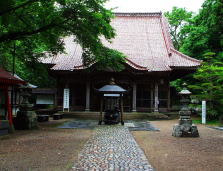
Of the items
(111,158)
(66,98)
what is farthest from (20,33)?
(66,98)

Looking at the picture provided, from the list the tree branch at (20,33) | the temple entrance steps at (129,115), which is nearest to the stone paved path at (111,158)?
the tree branch at (20,33)

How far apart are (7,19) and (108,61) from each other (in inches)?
336

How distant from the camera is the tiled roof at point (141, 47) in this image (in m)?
19.8

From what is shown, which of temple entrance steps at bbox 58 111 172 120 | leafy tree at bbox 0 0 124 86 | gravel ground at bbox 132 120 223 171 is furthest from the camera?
temple entrance steps at bbox 58 111 172 120

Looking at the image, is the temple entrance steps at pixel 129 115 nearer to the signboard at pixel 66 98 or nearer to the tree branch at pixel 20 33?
the signboard at pixel 66 98

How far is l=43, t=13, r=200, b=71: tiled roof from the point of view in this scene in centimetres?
1981

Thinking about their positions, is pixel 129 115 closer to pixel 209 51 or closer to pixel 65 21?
pixel 209 51

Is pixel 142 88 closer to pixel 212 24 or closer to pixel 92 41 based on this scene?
pixel 212 24

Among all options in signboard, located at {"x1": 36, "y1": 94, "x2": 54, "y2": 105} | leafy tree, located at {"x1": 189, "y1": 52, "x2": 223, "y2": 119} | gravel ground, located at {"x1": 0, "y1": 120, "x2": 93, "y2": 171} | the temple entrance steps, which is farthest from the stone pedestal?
signboard, located at {"x1": 36, "y1": 94, "x2": 54, "y2": 105}

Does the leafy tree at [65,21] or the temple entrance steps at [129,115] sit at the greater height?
the leafy tree at [65,21]

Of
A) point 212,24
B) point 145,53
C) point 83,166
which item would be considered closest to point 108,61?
point 83,166

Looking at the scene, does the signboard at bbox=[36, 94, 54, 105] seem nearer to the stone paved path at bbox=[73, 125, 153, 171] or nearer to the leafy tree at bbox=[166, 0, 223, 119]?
the leafy tree at bbox=[166, 0, 223, 119]

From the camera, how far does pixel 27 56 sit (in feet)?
44.8

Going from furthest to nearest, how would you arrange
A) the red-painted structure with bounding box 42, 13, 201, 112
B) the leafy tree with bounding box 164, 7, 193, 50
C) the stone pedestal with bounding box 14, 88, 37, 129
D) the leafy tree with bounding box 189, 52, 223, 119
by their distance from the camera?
1. the leafy tree with bounding box 164, 7, 193, 50
2. the red-painted structure with bounding box 42, 13, 201, 112
3. the leafy tree with bounding box 189, 52, 223, 119
4. the stone pedestal with bounding box 14, 88, 37, 129
